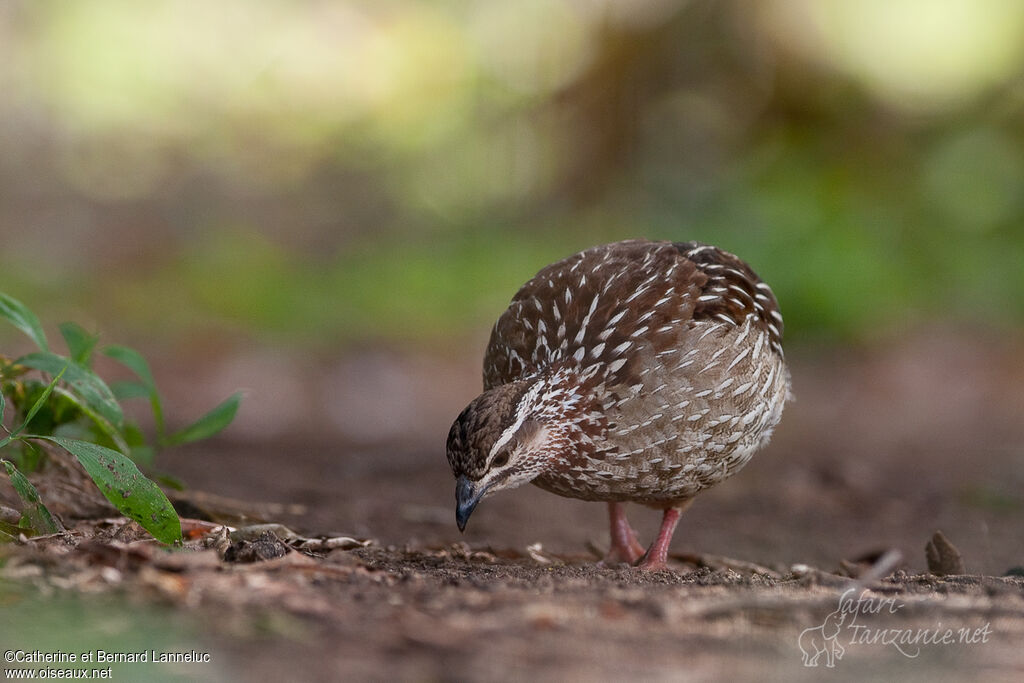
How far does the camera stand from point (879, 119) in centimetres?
1470

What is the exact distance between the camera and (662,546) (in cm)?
525

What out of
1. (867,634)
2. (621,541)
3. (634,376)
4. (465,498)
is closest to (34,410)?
(465,498)

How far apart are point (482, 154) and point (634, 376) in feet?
43.7

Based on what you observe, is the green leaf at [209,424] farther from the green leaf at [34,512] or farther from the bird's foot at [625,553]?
the bird's foot at [625,553]

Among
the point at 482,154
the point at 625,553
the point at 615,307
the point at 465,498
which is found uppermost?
the point at 482,154

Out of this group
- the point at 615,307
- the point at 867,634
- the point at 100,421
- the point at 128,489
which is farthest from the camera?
the point at 615,307

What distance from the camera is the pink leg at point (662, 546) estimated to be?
201 inches

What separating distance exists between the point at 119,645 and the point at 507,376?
2.63 m

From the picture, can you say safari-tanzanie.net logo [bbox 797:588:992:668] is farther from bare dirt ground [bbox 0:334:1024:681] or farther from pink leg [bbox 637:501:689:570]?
pink leg [bbox 637:501:689:570]

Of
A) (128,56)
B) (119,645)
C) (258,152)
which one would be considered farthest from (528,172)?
(119,645)

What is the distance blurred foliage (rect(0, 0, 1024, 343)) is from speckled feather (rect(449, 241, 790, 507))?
660 cm

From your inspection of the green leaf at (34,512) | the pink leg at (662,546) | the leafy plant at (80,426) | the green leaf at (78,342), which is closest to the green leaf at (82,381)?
the leafy plant at (80,426)

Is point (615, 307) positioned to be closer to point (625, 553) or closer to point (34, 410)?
point (625, 553)

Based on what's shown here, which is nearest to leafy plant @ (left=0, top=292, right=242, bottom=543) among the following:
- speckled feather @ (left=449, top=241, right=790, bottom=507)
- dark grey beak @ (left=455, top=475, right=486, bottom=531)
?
dark grey beak @ (left=455, top=475, right=486, bottom=531)
